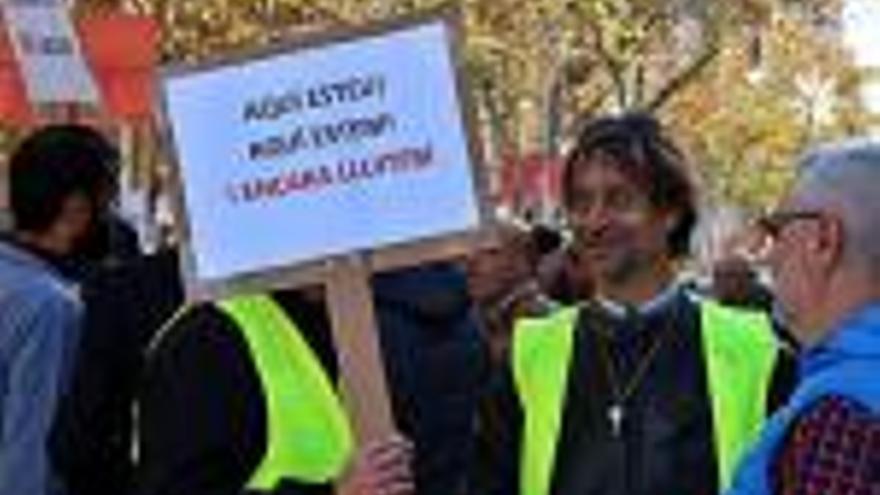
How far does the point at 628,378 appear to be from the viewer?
502 centimetres

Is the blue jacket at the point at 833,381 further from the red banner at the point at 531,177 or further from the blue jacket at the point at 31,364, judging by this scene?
the red banner at the point at 531,177

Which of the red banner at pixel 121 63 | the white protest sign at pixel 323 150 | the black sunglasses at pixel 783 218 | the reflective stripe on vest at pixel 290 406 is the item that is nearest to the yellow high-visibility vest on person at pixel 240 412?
the reflective stripe on vest at pixel 290 406

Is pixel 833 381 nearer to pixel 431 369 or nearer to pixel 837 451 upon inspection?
pixel 837 451

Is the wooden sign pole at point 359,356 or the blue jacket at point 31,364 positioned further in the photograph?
the blue jacket at point 31,364

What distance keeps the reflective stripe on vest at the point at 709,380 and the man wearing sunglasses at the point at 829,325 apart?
1.13 meters

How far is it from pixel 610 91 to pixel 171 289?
3725 cm

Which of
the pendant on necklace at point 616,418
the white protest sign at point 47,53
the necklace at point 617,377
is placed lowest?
the pendant on necklace at point 616,418

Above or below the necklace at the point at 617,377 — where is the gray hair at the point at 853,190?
above

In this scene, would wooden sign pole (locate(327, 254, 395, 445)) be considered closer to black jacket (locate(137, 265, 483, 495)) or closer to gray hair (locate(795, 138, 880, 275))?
black jacket (locate(137, 265, 483, 495))

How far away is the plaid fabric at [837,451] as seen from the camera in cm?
348

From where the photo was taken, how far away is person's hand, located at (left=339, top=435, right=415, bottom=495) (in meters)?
4.60

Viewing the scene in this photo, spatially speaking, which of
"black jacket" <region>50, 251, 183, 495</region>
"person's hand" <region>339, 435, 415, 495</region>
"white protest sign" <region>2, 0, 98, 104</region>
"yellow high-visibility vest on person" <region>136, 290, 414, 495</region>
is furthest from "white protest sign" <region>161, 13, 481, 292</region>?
"white protest sign" <region>2, 0, 98, 104</region>

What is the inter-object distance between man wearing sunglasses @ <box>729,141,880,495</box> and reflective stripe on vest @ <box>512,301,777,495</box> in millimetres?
1126

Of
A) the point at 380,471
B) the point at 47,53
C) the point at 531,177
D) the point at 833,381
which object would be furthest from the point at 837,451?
the point at 531,177
